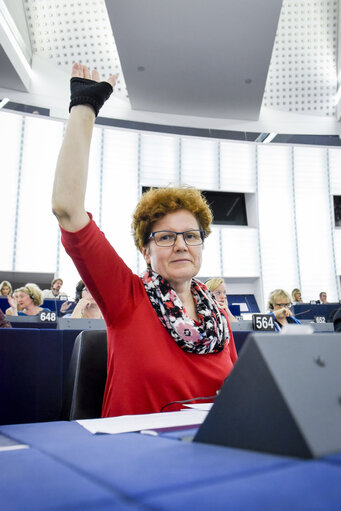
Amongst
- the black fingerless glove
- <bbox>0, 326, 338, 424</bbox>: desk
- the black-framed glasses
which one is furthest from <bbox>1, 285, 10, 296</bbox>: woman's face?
the black fingerless glove

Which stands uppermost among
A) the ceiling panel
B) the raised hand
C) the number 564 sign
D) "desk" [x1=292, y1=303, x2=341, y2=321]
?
the ceiling panel

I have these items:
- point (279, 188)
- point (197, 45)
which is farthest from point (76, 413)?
point (279, 188)

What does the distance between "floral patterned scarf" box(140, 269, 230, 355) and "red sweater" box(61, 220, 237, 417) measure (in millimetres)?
30

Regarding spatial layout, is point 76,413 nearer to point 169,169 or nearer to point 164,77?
point 164,77

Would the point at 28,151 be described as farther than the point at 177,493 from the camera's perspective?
Yes

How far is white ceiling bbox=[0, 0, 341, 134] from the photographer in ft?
29.7

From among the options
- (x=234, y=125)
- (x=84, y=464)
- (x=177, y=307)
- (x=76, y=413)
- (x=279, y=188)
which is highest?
(x=234, y=125)

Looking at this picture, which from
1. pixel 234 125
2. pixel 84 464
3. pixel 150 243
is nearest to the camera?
pixel 84 464

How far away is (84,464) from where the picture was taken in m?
0.45

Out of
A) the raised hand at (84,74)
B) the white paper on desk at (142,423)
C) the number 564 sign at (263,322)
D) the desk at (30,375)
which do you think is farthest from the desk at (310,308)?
the white paper on desk at (142,423)

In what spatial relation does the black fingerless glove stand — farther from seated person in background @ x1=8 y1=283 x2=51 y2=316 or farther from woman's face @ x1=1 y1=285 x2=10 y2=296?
woman's face @ x1=1 y1=285 x2=10 y2=296

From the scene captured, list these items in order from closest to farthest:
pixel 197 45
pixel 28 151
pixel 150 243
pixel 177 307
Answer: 1. pixel 177 307
2. pixel 150 243
3. pixel 197 45
4. pixel 28 151

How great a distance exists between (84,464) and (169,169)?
1194cm

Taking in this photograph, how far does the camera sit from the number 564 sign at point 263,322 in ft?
11.0
